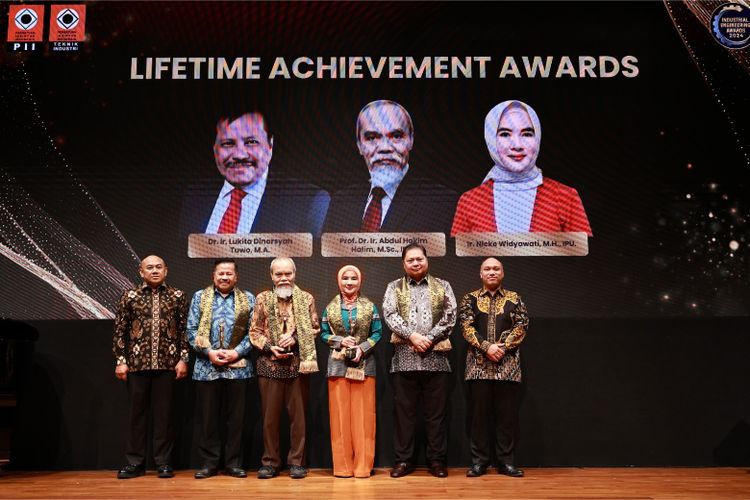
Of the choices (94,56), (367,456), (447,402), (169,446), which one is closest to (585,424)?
(447,402)

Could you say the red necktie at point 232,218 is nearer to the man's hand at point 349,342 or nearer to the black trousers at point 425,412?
the man's hand at point 349,342

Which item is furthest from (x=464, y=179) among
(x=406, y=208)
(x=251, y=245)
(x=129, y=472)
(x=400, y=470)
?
(x=129, y=472)

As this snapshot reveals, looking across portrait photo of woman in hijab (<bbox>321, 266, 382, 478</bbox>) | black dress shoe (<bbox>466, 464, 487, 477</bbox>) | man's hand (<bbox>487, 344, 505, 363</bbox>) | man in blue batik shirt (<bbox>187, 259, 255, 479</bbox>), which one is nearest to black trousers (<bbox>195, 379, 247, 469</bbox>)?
→ man in blue batik shirt (<bbox>187, 259, 255, 479</bbox>)

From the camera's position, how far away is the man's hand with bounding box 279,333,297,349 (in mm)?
4766

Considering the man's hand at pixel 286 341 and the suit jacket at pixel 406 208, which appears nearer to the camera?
the man's hand at pixel 286 341

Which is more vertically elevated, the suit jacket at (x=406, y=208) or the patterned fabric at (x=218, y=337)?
the suit jacket at (x=406, y=208)

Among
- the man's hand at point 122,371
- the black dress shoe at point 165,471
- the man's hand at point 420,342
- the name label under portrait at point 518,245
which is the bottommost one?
the black dress shoe at point 165,471

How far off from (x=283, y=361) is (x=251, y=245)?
1100 millimetres

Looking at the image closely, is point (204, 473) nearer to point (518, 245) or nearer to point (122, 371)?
point (122, 371)

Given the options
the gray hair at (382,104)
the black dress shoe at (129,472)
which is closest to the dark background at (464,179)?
the gray hair at (382,104)

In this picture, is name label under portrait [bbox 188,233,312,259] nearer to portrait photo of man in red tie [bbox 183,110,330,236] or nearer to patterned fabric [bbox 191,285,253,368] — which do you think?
portrait photo of man in red tie [bbox 183,110,330,236]

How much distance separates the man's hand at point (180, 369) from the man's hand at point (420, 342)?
1508mm

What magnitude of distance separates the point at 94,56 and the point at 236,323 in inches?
99.3

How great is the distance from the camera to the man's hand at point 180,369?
4867mm
